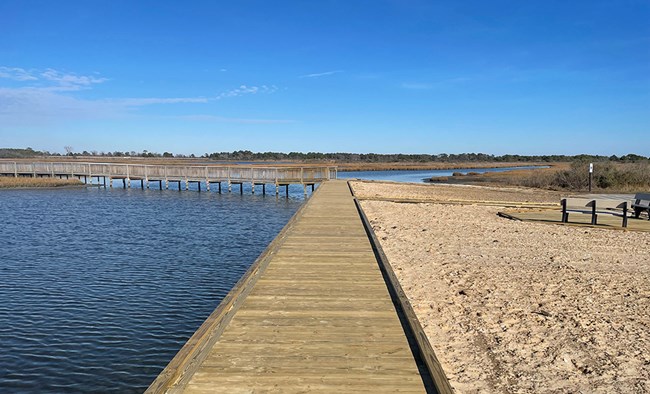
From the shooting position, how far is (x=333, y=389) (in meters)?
3.83

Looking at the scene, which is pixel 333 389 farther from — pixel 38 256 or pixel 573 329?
pixel 38 256

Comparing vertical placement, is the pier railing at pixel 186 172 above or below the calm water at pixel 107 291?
above

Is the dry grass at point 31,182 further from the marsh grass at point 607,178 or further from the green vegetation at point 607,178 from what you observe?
the green vegetation at point 607,178

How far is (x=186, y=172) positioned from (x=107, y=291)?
33662 millimetres

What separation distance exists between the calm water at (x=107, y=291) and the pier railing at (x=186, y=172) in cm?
1593

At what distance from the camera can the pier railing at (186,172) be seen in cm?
3772

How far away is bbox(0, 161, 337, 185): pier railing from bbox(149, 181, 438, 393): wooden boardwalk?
96.5 ft

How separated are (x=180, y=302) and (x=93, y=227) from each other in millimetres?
12480

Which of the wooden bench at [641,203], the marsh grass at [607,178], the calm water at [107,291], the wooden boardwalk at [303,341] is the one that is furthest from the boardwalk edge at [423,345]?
the marsh grass at [607,178]

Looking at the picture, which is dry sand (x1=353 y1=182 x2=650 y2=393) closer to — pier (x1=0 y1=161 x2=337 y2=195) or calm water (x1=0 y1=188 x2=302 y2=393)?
calm water (x1=0 y1=188 x2=302 y2=393)

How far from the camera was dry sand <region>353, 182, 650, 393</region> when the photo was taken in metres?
4.94

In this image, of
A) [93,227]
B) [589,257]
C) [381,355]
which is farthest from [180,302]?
[93,227]

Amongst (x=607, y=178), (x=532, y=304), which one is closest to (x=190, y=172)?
(x=607, y=178)

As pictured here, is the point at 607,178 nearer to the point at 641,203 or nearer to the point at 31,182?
the point at 641,203
